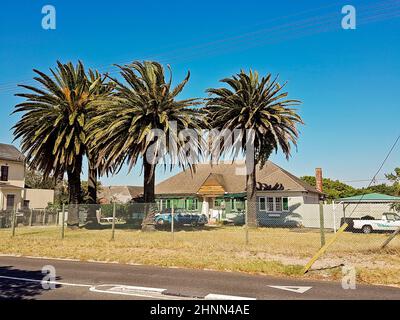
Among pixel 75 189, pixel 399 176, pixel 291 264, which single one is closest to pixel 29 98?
pixel 75 189

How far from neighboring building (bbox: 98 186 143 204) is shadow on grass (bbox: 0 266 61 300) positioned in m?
49.2

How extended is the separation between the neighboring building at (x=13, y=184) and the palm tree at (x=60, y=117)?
14111mm

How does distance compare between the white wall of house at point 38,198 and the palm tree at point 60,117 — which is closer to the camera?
the palm tree at point 60,117

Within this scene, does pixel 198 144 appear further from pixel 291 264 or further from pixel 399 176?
pixel 399 176

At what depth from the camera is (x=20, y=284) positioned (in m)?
8.46

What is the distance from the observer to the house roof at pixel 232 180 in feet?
115

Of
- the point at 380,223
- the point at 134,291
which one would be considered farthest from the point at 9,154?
the point at 134,291

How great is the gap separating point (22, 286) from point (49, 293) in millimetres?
1209

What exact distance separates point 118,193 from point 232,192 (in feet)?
101

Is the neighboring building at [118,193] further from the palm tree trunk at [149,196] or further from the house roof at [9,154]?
the palm tree trunk at [149,196]

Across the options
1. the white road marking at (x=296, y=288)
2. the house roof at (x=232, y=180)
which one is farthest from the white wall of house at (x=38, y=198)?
the white road marking at (x=296, y=288)

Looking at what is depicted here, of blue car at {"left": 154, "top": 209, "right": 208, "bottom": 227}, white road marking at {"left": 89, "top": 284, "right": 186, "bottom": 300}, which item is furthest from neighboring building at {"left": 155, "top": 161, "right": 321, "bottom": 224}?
white road marking at {"left": 89, "top": 284, "right": 186, "bottom": 300}

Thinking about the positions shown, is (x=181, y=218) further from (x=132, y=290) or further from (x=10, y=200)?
(x=10, y=200)
